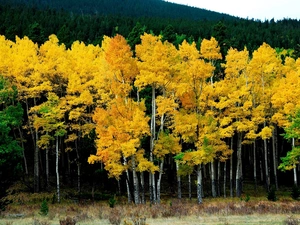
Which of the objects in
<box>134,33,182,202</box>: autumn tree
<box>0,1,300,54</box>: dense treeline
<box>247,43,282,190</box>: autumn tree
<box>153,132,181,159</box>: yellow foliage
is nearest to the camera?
<box>134,33,182,202</box>: autumn tree

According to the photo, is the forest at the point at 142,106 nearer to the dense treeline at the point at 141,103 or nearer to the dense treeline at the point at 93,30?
the dense treeline at the point at 141,103

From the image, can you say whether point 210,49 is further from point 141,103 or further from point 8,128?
point 8,128

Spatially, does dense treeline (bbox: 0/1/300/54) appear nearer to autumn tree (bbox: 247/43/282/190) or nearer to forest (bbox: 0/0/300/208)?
forest (bbox: 0/0/300/208)

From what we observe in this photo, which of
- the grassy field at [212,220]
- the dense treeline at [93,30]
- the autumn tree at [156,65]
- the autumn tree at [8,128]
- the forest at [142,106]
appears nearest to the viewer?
the grassy field at [212,220]

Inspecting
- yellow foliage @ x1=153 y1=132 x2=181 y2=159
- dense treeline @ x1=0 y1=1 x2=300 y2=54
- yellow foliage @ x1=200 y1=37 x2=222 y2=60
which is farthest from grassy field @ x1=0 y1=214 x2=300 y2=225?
dense treeline @ x1=0 y1=1 x2=300 y2=54

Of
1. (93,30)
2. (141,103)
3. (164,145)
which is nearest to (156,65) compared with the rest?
(141,103)

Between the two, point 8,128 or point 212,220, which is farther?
point 8,128

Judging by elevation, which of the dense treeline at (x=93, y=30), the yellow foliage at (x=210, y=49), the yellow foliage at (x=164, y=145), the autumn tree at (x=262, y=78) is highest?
the dense treeline at (x=93, y=30)

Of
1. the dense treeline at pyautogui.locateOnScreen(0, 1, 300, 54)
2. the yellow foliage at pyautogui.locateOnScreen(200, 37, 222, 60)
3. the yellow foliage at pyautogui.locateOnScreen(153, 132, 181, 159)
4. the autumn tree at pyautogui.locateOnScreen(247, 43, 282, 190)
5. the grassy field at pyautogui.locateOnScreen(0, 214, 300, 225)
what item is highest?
the dense treeline at pyautogui.locateOnScreen(0, 1, 300, 54)

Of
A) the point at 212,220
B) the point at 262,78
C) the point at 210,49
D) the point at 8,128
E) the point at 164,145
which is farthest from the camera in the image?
the point at 262,78

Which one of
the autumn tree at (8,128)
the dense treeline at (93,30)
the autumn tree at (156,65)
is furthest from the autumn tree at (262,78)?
the dense treeline at (93,30)

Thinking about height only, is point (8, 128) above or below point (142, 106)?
below

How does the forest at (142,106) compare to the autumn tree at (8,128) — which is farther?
the forest at (142,106)

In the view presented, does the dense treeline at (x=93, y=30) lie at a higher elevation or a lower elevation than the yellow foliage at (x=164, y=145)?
higher
